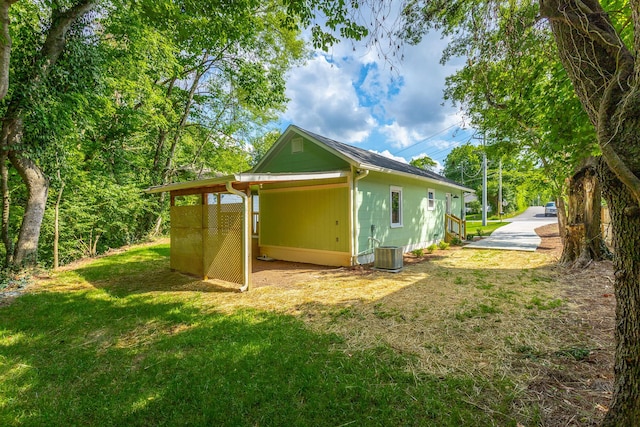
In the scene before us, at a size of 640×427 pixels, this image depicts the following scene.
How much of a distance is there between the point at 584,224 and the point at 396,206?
16.5 ft

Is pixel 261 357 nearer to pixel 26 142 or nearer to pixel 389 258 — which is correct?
pixel 389 258

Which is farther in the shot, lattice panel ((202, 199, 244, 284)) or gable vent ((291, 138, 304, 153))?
gable vent ((291, 138, 304, 153))

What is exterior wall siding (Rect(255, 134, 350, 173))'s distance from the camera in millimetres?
8634

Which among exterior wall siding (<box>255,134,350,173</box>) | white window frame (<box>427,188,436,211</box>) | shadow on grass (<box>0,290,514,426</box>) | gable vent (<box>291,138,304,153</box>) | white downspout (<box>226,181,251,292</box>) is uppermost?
gable vent (<box>291,138,304,153</box>)

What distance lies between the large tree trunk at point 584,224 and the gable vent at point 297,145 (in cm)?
779

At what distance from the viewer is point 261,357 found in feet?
10.3

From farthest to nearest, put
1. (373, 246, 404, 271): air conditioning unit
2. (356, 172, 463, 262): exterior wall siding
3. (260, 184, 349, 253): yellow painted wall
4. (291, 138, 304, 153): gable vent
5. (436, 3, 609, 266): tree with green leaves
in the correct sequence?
(291, 138, 304, 153): gable vent → (356, 172, 463, 262): exterior wall siding → (260, 184, 349, 253): yellow painted wall → (373, 246, 404, 271): air conditioning unit → (436, 3, 609, 266): tree with green leaves

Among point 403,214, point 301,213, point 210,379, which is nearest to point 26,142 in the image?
point 301,213

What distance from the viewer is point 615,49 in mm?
1771

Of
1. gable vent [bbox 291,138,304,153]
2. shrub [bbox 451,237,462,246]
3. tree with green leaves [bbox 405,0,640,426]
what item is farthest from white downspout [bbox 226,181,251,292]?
shrub [bbox 451,237,462,246]

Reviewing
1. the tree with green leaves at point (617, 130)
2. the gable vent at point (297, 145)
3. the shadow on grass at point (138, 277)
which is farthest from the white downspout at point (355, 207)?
the tree with green leaves at point (617, 130)

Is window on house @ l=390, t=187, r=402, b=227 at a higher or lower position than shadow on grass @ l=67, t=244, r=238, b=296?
higher

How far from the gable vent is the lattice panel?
4.09 metres

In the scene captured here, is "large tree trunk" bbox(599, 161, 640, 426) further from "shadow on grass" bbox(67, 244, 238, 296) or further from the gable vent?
the gable vent
